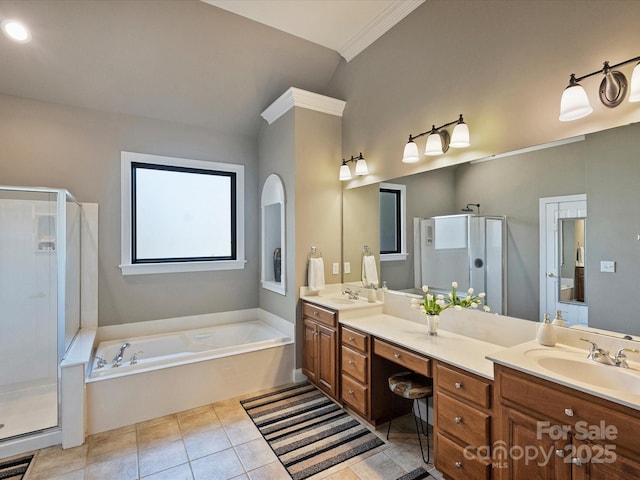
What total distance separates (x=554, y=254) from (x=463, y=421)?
108 cm

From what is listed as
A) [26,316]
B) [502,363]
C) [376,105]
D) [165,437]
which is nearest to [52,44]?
[26,316]

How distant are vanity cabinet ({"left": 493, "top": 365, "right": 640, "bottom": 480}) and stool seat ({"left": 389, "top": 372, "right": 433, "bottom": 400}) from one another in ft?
1.98

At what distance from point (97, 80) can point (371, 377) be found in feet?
11.8

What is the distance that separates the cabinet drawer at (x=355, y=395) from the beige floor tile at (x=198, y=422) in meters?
1.05

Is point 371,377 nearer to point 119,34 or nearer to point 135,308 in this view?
point 135,308

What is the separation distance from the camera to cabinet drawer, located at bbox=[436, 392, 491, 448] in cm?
168

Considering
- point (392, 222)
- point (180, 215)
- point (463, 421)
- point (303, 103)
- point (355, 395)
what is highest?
point (303, 103)

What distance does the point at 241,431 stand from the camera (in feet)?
8.31

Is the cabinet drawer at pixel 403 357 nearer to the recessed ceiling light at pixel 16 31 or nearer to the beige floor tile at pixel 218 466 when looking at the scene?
the beige floor tile at pixel 218 466

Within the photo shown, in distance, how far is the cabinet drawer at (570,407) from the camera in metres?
1.20

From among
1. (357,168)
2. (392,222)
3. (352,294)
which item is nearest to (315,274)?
(352,294)

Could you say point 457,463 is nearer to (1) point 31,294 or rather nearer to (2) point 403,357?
(2) point 403,357

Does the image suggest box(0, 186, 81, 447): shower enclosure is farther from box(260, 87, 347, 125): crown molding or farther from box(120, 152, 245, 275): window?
box(260, 87, 347, 125): crown molding

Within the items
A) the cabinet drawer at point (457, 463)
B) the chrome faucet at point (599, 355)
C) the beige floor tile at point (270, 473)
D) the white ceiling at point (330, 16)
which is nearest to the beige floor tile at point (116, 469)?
the beige floor tile at point (270, 473)
